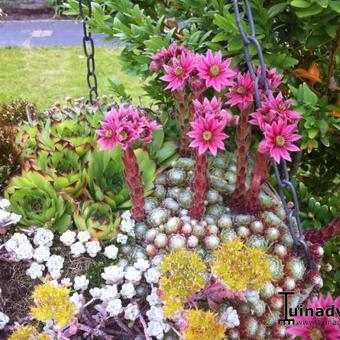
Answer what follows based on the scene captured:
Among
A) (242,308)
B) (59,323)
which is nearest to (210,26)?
(242,308)

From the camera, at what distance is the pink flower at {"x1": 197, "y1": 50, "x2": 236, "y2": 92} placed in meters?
1.41

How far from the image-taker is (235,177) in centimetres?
159

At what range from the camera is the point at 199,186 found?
1441mm

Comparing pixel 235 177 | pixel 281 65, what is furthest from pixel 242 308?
pixel 281 65

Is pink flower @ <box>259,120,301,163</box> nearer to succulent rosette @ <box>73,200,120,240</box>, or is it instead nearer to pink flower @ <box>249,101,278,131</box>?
pink flower @ <box>249,101,278,131</box>

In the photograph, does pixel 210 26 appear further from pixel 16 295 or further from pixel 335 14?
pixel 16 295

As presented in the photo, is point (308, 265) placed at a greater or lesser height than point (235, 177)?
lesser

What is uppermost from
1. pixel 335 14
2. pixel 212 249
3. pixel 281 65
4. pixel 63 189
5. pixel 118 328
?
pixel 335 14

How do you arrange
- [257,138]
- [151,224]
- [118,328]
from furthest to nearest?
[257,138] < [151,224] < [118,328]

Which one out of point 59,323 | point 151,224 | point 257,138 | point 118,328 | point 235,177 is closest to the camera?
point 59,323

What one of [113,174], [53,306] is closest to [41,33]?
[113,174]

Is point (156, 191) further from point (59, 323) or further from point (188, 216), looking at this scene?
point (59, 323)

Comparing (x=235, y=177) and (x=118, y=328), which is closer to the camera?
(x=118, y=328)

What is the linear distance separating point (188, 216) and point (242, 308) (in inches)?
10.7
